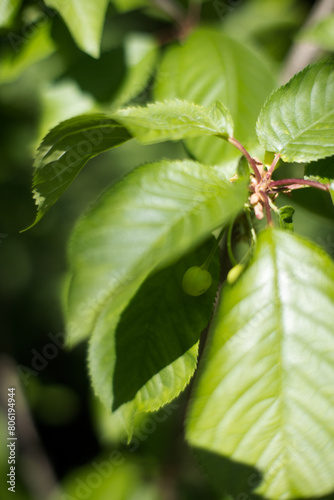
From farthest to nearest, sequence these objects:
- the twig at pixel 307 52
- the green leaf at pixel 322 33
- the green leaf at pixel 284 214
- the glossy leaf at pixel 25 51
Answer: the twig at pixel 307 52
the green leaf at pixel 322 33
the glossy leaf at pixel 25 51
the green leaf at pixel 284 214

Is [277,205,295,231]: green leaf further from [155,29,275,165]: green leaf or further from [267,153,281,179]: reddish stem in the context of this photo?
[155,29,275,165]: green leaf

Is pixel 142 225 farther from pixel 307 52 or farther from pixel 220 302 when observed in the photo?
pixel 307 52

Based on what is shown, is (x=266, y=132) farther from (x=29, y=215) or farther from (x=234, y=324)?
(x=29, y=215)

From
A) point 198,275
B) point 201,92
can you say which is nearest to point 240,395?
point 198,275

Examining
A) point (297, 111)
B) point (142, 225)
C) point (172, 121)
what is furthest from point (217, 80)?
point (142, 225)

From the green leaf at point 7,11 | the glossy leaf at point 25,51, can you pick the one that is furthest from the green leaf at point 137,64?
the green leaf at point 7,11

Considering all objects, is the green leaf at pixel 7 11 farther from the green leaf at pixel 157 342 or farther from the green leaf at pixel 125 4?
the green leaf at pixel 157 342
